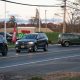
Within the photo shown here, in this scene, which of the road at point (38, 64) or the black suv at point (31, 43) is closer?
the road at point (38, 64)

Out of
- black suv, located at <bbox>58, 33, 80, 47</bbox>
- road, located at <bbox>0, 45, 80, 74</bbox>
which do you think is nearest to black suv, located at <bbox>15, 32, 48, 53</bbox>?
road, located at <bbox>0, 45, 80, 74</bbox>

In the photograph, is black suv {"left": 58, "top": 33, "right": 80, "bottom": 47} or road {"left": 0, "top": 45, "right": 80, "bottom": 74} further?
black suv {"left": 58, "top": 33, "right": 80, "bottom": 47}

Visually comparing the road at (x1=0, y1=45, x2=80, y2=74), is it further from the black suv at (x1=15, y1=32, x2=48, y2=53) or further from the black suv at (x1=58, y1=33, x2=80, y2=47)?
the black suv at (x1=58, y1=33, x2=80, y2=47)

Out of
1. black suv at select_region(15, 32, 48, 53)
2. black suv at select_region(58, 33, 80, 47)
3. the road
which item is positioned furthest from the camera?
black suv at select_region(58, 33, 80, 47)

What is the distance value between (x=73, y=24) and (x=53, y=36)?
617 inches

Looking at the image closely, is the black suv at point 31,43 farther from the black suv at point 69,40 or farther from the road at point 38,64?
the black suv at point 69,40

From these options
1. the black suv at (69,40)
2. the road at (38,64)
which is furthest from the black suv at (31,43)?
the black suv at (69,40)

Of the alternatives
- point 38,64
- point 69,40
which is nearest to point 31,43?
point 38,64

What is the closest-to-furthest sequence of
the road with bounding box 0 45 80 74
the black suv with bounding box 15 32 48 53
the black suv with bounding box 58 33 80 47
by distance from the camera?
the road with bounding box 0 45 80 74 < the black suv with bounding box 15 32 48 53 < the black suv with bounding box 58 33 80 47

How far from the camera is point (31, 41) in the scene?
122 ft

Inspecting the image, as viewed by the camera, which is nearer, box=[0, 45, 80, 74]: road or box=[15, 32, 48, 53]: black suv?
box=[0, 45, 80, 74]: road

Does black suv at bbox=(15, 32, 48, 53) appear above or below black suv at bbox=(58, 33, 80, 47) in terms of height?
above

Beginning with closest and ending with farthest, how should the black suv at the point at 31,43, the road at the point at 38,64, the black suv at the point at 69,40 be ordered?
1. the road at the point at 38,64
2. the black suv at the point at 31,43
3. the black suv at the point at 69,40

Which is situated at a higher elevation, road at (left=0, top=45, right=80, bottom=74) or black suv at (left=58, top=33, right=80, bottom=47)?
road at (left=0, top=45, right=80, bottom=74)
